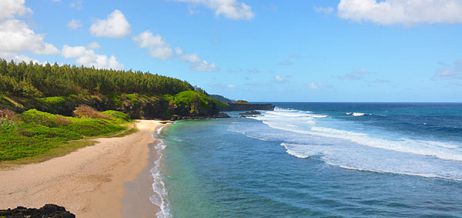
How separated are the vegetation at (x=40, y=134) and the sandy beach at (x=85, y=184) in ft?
7.22

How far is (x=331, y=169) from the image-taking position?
2697cm

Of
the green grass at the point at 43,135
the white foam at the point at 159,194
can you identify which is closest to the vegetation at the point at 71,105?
the green grass at the point at 43,135

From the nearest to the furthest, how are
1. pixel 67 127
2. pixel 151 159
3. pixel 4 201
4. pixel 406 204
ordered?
pixel 4 201 → pixel 406 204 → pixel 151 159 → pixel 67 127

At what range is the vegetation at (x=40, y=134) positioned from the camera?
28259 mm

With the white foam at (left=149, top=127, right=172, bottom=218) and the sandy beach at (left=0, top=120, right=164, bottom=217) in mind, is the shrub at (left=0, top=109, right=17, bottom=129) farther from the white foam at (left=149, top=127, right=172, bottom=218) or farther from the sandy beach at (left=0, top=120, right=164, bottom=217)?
the white foam at (left=149, top=127, right=172, bottom=218)

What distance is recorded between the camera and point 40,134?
115ft

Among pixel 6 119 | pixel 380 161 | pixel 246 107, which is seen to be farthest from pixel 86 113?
pixel 246 107

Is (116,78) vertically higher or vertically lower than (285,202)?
higher

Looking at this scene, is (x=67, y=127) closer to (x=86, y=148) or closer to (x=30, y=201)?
(x=86, y=148)

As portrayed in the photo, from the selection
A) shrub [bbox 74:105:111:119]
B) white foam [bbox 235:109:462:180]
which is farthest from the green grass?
white foam [bbox 235:109:462:180]

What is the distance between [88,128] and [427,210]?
34.3m

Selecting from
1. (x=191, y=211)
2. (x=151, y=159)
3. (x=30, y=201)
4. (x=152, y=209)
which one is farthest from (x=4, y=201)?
(x=151, y=159)

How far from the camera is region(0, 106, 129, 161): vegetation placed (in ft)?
92.7

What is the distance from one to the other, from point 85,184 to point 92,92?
205 ft
